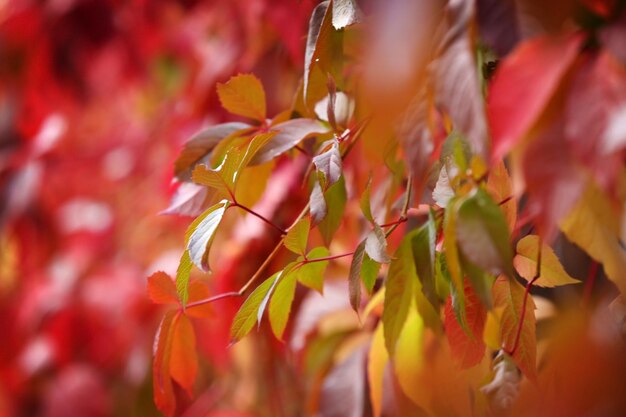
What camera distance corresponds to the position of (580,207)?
389 mm

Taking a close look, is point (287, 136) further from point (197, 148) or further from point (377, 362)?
point (377, 362)

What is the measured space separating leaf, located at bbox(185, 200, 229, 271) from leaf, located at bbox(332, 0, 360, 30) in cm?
12

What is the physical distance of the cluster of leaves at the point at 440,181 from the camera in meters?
0.28

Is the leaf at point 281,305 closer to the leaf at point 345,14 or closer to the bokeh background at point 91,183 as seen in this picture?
the leaf at point 345,14

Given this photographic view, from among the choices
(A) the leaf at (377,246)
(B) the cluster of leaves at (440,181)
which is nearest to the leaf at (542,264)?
(B) the cluster of leaves at (440,181)

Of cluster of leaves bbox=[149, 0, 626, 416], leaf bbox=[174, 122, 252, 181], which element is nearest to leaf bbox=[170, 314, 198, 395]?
cluster of leaves bbox=[149, 0, 626, 416]

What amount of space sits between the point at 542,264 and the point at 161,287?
242 mm

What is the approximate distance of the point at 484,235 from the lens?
11.7 inches

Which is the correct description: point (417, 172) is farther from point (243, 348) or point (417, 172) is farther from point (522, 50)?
point (243, 348)

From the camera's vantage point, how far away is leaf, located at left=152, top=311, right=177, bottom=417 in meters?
0.47

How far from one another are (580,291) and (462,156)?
35 centimetres

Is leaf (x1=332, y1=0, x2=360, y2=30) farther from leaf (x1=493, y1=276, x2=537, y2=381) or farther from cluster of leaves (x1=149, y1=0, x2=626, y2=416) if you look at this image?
leaf (x1=493, y1=276, x2=537, y2=381)

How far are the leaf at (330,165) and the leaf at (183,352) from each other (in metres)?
0.15

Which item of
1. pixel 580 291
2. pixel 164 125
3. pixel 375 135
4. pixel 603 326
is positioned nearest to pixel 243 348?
pixel 164 125
